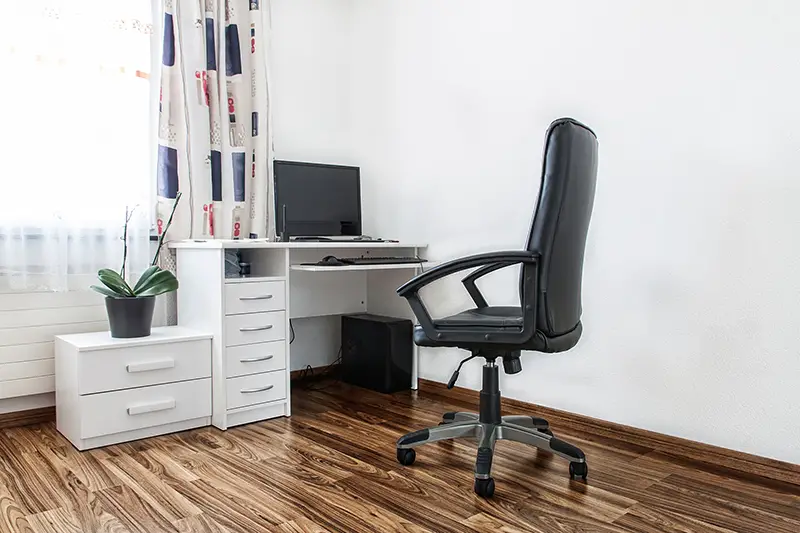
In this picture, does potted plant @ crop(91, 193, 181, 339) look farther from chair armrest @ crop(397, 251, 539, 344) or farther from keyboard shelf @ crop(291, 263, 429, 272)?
chair armrest @ crop(397, 251, 539, 344)

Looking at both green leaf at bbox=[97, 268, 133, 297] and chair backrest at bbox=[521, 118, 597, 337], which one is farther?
green leaf at bbox=[97, 268, 133, 297]

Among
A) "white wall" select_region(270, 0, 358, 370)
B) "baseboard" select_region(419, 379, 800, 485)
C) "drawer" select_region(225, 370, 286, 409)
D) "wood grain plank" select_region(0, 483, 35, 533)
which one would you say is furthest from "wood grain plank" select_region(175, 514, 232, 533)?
"white wall" select_region(270, 0, 358, 370)

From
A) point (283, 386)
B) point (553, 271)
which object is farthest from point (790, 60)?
point (283, 386)

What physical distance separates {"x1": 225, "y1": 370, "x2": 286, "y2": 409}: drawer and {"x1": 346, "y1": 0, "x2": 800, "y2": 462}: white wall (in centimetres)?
84

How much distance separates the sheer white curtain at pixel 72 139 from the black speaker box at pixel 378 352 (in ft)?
3.61

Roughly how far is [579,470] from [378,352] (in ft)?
4.53

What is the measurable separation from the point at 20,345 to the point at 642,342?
2.47 m

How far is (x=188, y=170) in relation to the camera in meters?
3.11

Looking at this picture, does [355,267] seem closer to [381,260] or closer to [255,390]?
[381,260]

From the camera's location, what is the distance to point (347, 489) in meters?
2.01

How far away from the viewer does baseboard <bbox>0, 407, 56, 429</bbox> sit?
269cm

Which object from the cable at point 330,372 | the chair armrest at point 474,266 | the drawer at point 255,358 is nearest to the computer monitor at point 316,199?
the drawer at point 255,358

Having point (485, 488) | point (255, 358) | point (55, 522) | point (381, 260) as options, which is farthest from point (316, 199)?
point (55, 522)

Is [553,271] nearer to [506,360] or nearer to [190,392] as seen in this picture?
[506,360]
